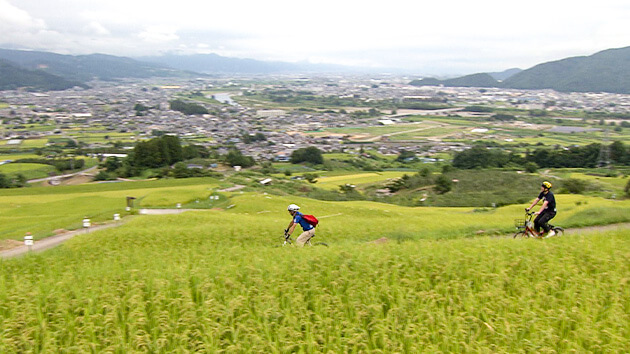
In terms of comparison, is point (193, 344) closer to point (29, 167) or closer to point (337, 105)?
point (29, 167)

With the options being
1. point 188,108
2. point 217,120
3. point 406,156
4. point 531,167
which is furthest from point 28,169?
point 188,108

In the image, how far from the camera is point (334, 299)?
351 inches

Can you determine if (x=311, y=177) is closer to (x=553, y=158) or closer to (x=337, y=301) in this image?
(x=553, y=158)

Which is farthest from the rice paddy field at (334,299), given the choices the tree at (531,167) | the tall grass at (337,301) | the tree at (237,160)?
the tree at (531,167)

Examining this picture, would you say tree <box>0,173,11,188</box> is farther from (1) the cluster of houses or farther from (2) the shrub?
(2) the shrub

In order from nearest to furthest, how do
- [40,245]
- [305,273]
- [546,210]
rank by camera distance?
[305,273]
[546,210]
[40,245]

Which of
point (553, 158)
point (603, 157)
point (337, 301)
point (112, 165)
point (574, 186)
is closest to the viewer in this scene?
point (337, 301)

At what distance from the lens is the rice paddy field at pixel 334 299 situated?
7.66 meters

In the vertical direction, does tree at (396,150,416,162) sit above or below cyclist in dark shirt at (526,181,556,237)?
below

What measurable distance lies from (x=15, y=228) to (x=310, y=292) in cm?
1997

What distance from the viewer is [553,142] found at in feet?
271

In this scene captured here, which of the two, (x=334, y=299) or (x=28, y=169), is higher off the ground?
(x=334, y=299)

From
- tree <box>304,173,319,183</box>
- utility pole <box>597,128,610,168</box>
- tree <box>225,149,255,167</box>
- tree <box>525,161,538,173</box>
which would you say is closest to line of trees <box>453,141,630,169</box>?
utility pole <box>597,128,610,168</box>

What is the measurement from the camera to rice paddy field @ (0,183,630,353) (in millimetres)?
7656
